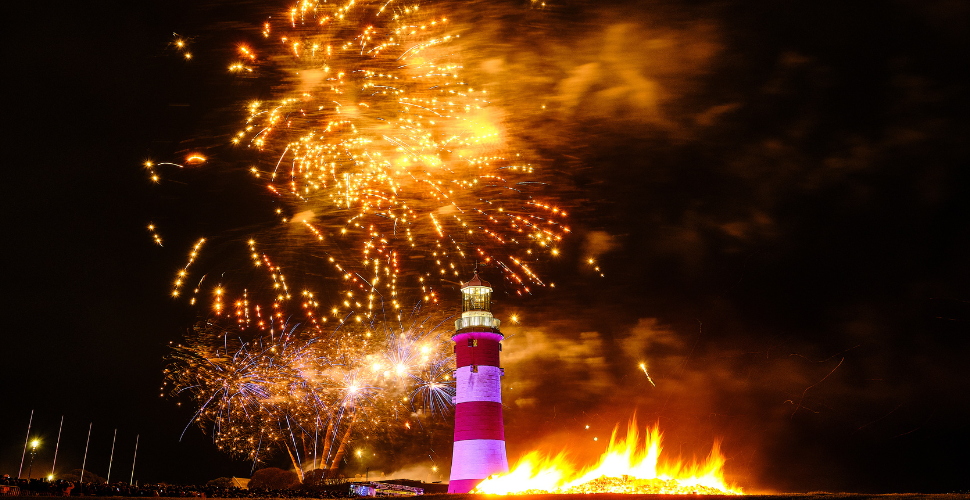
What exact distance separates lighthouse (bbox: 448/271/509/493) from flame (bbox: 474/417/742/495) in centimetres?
132

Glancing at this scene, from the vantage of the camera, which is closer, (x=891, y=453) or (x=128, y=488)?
(x=128, y=488)

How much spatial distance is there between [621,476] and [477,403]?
994 centimetres

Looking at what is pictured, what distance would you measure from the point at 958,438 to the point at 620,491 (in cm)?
4926

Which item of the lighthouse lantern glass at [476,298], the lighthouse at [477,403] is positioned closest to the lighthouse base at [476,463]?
the lighthouse at [477,403]

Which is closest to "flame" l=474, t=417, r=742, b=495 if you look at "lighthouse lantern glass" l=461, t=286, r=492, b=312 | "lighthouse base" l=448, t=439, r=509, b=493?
"lighthouse base" l=448, t=439, r=509, b=493

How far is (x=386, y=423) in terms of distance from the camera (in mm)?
55094

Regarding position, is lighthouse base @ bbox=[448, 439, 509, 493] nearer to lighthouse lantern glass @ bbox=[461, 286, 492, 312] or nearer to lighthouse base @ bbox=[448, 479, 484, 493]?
lighthouse base @ bbox=[448, 479, 484, 493]

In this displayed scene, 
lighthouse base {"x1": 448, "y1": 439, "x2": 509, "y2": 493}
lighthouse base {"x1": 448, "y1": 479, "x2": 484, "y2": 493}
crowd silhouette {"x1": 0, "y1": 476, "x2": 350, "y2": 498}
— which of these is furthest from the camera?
lighthouse base {"x1": 448, "y1": 439, "x2": 509, "y2": 493}

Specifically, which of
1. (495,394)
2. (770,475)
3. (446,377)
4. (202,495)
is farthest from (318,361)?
(770,475)

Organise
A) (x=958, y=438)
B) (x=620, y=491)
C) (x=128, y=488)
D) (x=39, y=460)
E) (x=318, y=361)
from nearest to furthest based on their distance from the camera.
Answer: (x=128, y=488), (x=620, y=491), (x=318, y=361), (x=39, y=460), (x=958, y=438)

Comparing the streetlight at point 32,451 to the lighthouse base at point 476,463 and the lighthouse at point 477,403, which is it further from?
the lighthouse base at point 476,463

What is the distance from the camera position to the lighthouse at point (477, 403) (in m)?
41.2

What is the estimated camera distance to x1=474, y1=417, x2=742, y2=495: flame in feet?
111

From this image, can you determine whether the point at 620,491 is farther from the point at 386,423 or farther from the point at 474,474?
the point at 386,423
